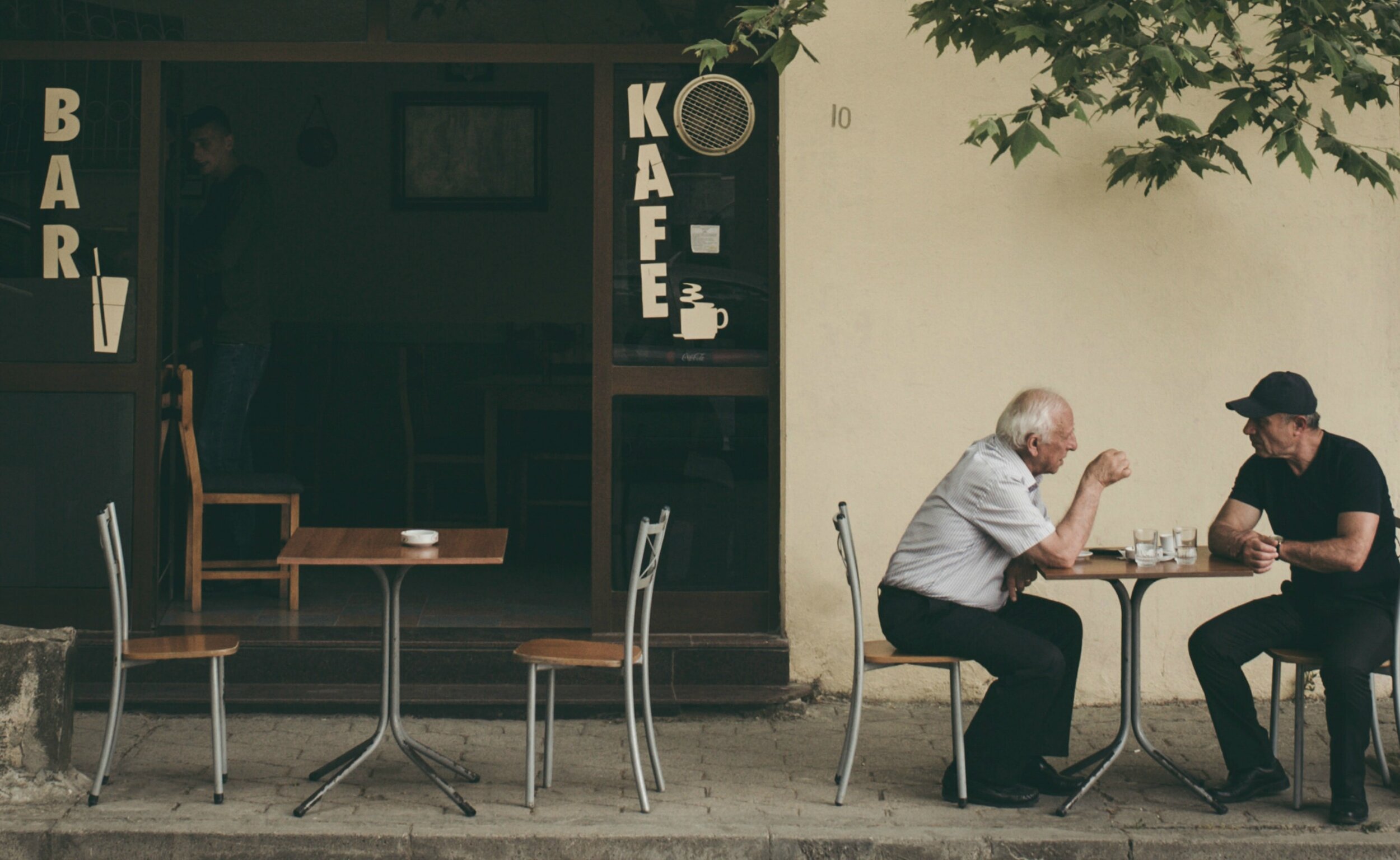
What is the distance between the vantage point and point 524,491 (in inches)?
324

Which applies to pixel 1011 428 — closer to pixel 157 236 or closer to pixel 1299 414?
pixel 1299 414

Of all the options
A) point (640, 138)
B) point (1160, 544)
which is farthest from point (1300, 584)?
point (640, 138)

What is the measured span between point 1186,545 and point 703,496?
209 cm

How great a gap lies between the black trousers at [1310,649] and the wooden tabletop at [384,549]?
239 centimetres

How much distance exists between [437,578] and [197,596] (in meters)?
1.38

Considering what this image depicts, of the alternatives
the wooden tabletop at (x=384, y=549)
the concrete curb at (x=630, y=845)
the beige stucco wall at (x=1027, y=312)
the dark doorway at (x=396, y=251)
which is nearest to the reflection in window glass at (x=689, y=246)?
the beige stucco wall at (x=1027, y=312)

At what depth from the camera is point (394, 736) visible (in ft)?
15.7

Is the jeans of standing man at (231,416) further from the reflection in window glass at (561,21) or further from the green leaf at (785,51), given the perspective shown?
the green leaf at (785,51)

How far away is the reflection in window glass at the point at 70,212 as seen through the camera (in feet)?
19.7

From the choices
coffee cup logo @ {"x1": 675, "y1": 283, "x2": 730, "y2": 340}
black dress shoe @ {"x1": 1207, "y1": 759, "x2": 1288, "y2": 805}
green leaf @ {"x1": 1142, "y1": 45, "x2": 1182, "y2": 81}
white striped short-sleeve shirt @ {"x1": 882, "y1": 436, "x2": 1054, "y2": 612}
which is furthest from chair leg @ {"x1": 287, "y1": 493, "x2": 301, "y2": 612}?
green leaf @ {"x1": 1142, "y1": 45, "x2": 1182, "y2": 81}

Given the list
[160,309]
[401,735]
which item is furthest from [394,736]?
[160,309]

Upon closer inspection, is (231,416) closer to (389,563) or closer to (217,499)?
(217,499)

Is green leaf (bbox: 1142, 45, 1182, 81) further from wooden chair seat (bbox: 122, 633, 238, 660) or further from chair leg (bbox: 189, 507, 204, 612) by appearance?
chair leg (bbox: 189, 507, 204, 612)

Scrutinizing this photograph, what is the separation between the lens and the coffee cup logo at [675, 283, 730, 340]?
239 inches
